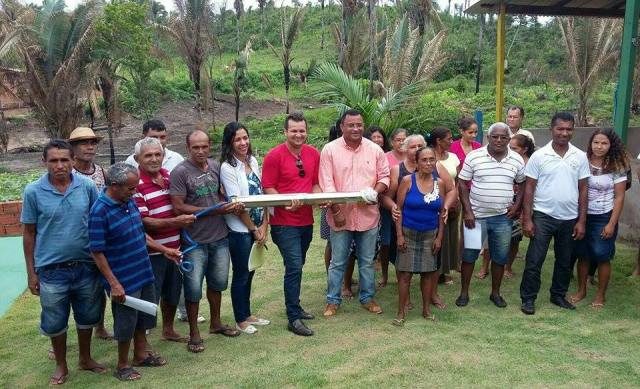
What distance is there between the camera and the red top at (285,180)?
409 centimetres

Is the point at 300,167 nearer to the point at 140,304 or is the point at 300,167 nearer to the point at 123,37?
the point at 140,304

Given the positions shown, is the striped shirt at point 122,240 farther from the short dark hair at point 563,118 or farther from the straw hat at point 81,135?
the short dark hair at point 563,118

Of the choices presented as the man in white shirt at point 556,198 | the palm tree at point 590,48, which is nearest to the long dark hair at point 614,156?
the man in white shirt at point 556,198

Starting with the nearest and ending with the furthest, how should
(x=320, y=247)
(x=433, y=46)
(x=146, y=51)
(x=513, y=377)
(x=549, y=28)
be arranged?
(x=513, y=377) → (x=320, y=247) → (x=433, y=46) → (x=146, y=51) → (x=549, y=28)

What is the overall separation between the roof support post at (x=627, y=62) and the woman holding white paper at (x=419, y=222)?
10.2 feet

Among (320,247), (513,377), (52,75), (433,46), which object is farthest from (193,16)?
(513,377)

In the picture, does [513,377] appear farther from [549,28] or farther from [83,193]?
[549,28]

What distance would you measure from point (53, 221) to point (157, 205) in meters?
0.63

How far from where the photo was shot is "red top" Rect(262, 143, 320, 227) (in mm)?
4086

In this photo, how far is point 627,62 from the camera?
5941 mm

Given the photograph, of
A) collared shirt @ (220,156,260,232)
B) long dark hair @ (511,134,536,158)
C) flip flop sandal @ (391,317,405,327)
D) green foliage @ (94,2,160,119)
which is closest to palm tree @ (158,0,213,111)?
green foliage @ (94,2,160,119)

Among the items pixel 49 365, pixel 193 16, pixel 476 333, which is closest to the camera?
pixel 49 365

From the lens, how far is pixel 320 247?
22.4 feet

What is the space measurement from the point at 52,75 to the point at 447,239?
30.4 ft
